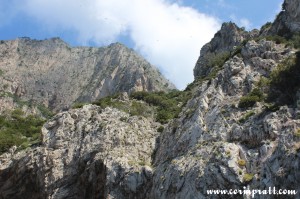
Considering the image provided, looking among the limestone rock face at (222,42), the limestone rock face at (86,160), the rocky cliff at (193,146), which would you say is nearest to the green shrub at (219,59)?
the limestone rock face at (222,42)

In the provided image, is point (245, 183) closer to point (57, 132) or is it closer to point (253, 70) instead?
point (253, 70)

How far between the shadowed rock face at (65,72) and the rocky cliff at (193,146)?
273 ft

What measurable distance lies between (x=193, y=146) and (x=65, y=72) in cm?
14840

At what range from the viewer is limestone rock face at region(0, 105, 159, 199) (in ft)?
162

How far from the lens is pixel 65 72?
185875mm

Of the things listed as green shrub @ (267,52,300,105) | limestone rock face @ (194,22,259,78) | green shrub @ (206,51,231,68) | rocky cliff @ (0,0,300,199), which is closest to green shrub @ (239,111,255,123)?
rocky cliff @ (0,0,300,199)

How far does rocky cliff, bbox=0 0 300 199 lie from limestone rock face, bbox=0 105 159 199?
126 mm

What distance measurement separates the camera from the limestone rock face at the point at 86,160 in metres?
49.5

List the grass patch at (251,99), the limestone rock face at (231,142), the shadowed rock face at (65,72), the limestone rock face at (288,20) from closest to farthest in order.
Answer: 1. the limestone rock face at (231,142)
2. the grass patch at (251,99)
3. the limestone rock face at (288,20)
4. the shadowed rock face at (65,72)

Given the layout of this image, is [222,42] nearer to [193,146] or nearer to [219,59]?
[219,59]

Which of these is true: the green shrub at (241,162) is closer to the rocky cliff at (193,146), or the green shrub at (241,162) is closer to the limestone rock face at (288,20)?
the rocky cliff at (193,146)

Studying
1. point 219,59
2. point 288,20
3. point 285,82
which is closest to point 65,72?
point 219,59

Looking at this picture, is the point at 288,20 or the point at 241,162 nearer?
the point at 241,162

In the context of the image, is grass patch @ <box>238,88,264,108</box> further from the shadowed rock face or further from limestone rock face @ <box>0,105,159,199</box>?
the shadowed rock face
